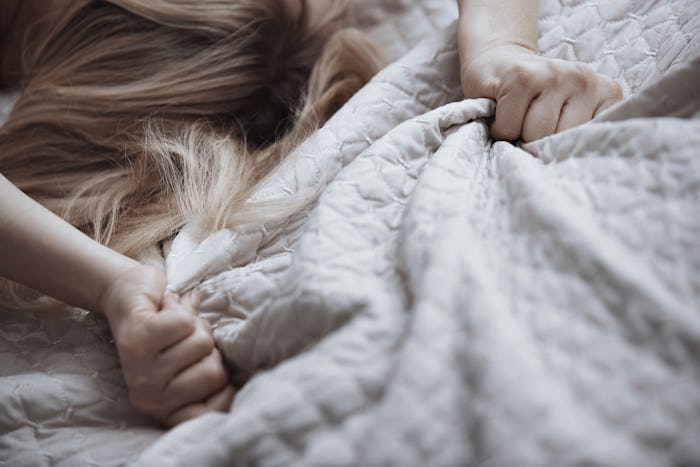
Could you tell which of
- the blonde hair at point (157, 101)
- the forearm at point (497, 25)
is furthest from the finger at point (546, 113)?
the blonde hair at point (157, 101)

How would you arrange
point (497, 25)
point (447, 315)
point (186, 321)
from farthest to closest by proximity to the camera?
point (497, 25) < point (186, 321) < point (447, 315)

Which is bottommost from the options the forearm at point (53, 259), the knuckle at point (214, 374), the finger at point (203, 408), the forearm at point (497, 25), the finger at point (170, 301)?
the finger at point (203, 408)

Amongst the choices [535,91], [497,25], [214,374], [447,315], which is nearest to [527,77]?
[535,91]

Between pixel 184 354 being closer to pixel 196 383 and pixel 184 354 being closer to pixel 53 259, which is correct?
pixel 196 383

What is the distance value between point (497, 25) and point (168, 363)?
0.56m

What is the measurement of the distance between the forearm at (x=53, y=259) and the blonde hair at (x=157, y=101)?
0.13m

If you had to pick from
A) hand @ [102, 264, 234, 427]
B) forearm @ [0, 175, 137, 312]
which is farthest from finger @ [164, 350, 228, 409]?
forearm @ [0, 175, 137, 312]

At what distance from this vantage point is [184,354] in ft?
1.73

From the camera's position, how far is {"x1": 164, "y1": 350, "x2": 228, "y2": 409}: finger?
0.52m

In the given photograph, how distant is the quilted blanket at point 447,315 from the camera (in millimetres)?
382

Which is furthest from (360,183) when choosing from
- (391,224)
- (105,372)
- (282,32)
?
(282,32)

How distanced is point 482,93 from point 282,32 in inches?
14.8

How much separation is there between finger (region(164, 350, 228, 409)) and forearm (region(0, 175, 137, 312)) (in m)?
0.13

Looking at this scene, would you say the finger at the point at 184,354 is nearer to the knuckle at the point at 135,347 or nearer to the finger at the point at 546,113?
the knuckle at the point at 135,347
